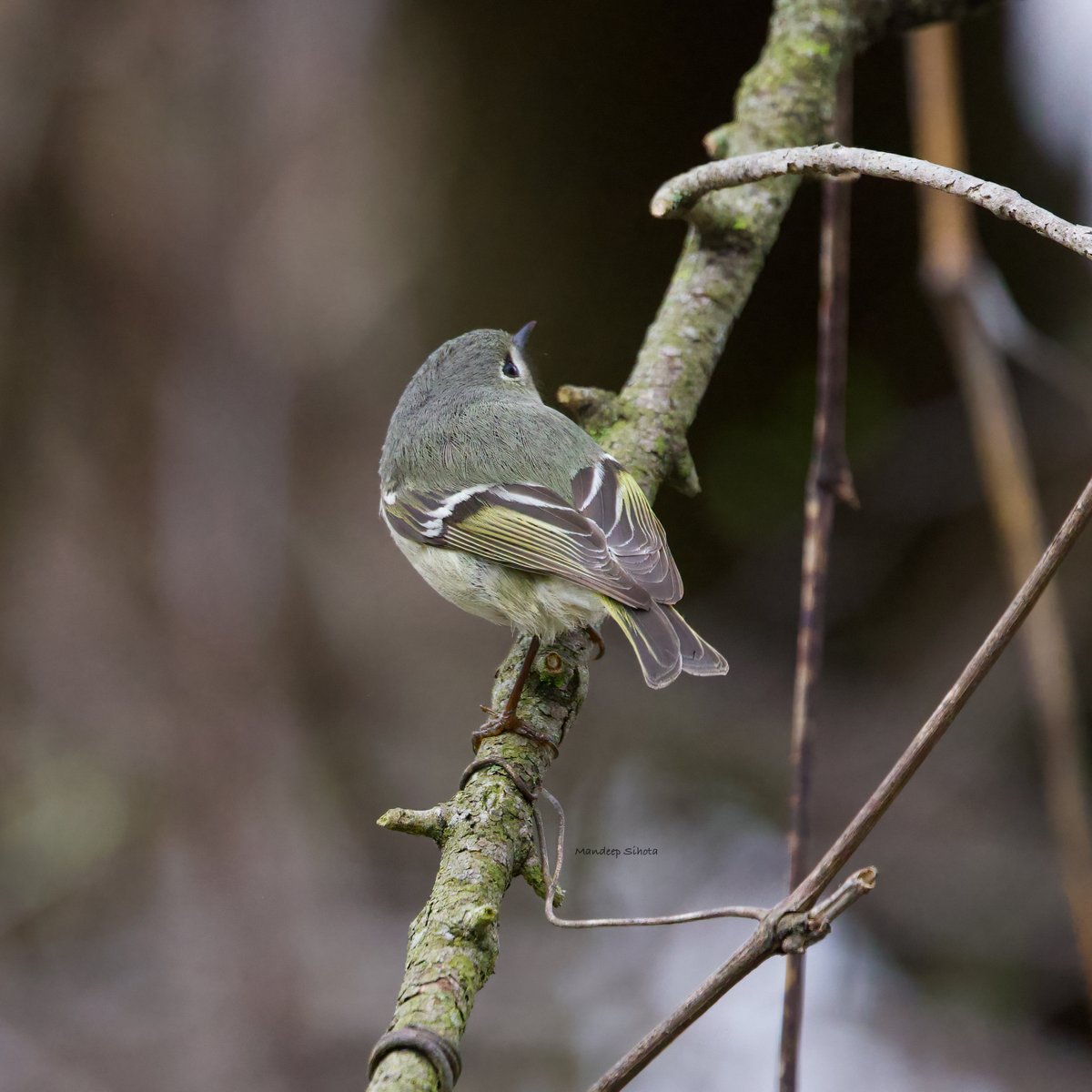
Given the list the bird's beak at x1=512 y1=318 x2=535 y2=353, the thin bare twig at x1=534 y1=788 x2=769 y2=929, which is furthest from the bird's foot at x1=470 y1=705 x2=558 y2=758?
the bird's beak at x1=512 y1=318 x2=535 y2=353

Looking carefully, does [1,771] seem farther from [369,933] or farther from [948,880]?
[948,880]

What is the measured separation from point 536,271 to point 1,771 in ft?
10.2

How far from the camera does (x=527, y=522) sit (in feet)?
7.12

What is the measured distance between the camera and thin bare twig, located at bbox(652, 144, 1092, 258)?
110 centimetres

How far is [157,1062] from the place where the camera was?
4285mm

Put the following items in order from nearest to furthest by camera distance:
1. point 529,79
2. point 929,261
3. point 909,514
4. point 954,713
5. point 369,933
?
point 954,713 → point 929,261 → point 529,79 → point 909,514 → point 369,933

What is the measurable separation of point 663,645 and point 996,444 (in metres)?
0.95

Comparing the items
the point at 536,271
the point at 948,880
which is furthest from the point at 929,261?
the point at 948,880

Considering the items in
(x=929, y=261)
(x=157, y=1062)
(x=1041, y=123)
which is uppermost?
(x=1041, y=123)

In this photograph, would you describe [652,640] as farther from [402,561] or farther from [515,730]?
[402,561]

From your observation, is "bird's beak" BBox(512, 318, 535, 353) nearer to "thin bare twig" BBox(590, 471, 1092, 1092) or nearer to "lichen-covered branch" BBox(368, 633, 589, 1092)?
"lichen-covered branch" BBox(368, 633, 589, 1092)

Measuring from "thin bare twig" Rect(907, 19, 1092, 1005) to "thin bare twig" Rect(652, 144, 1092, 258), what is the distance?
77 cm

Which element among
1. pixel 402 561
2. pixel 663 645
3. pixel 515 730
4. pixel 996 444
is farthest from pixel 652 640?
pixel 402 561

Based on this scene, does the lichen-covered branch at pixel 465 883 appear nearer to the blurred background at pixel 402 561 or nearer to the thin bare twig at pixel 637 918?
the thin bare twig at pixel 637 918
